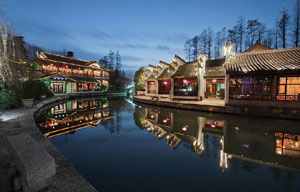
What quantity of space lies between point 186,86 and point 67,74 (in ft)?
90.0

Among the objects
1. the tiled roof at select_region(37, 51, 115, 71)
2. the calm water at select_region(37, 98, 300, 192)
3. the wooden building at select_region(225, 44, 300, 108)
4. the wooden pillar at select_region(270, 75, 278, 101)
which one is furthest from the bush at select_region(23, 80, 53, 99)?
the wooden pillar at select_region(270, 75, 278, 101)

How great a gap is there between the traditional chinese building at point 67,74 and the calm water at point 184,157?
75.6ft

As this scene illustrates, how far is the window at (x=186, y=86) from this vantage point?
673 inches

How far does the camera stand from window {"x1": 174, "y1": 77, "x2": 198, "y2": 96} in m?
17.1

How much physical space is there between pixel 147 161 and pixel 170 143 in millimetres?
1791

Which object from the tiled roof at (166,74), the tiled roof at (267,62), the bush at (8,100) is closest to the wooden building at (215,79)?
the tiled roof at (267,62)

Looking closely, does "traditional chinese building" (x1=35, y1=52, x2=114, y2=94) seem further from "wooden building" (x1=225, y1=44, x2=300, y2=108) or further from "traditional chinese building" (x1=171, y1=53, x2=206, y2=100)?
"wooden building" (x1=225, y1=44, x2=300, y2=108)

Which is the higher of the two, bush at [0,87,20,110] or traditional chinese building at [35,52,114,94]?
traditional chinese building at [35,52,114,94]

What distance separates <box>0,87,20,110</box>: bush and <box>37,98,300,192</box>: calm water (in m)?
5.36

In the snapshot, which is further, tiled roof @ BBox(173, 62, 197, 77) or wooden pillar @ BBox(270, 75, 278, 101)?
tiled roof @ BBox(173, 62, 197, 77)

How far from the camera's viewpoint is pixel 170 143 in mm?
6094

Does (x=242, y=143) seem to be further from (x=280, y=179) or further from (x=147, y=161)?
(x=147, y=161)

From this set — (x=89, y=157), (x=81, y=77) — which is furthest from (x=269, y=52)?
(x=81, y=77)

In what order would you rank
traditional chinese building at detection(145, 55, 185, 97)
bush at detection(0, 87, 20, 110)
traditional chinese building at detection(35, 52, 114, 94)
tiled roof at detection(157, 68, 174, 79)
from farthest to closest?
traditional chinese building at detection(35, 52, 114, 94), traditional chinese building at detection(145, 55, 185, 97), tiled roof at detection(157, 68, 174, 79), bush at detection(0, 87, 20, 110)
